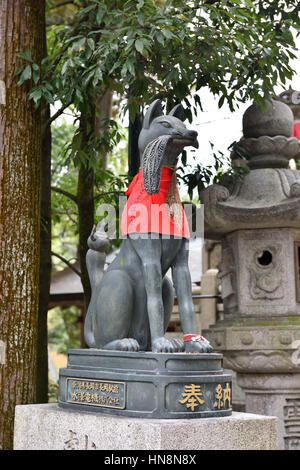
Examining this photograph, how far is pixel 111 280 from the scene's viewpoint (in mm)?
3764

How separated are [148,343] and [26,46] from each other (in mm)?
2863

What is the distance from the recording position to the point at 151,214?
3732mm

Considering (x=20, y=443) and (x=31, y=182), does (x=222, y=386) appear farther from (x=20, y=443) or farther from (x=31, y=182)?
(x=31, y=182)

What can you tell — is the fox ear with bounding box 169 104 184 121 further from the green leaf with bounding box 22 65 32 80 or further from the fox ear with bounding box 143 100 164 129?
the green leaf with bounding box 22 65 32 80

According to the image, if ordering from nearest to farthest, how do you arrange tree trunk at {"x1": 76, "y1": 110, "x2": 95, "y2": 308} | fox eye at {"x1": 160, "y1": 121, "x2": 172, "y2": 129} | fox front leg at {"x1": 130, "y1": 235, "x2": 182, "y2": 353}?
fox front leg at {"x1": 130, "y1": 235, "x2": 182, "y2": 353} → fox eye at {"x1": 160, "y1": 121, "x2": 172, "y2": 129} → tree trunk at {"x1": 76, "y1": 110, "x2": 95, "y2": 308}

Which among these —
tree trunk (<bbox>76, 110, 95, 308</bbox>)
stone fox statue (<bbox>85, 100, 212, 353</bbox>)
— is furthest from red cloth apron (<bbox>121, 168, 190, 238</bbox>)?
tree trunk (<bbox>76, 110, 95, 308</bbox>)

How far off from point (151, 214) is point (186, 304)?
0.63 m

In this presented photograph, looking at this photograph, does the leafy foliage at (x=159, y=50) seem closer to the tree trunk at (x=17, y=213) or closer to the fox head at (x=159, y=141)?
the tree trunk at (x=17, y=213)

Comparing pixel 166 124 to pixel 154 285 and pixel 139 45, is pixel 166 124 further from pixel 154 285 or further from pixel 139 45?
pixel 154 285

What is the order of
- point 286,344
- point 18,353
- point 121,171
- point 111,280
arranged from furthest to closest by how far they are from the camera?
point 121,171, point 286,344, point 18,353, point 111,280

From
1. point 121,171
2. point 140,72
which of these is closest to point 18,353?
point 140,72

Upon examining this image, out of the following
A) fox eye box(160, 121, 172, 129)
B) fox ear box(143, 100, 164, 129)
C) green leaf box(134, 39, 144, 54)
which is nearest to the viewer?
fox eye box(160, 121, 172, 129)

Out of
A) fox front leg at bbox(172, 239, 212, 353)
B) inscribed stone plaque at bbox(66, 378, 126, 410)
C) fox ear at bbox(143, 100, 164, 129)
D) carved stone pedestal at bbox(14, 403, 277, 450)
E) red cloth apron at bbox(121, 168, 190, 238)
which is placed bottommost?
carved stone pedestal at bbox(14, 403, 277, 450)

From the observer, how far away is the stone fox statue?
143 inches
